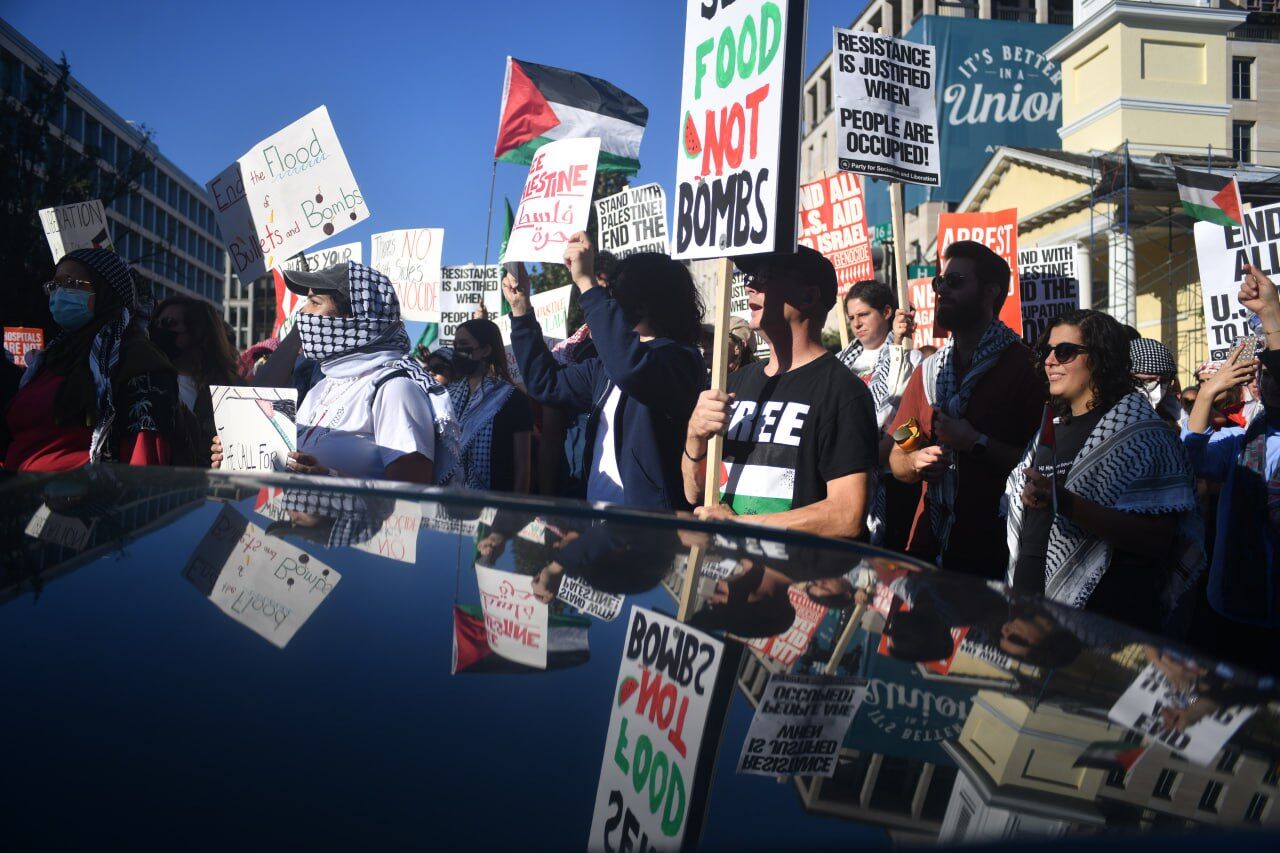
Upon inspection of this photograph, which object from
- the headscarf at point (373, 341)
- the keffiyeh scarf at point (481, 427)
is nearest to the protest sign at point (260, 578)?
the headscarf at point (373, 341)

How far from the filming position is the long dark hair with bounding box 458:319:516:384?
20.9 feet

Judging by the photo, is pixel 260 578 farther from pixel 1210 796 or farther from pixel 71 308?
pixel 71 308

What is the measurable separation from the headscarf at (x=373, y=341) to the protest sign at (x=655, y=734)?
2835 mm

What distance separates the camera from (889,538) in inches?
202

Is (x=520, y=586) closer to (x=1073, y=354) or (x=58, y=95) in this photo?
(x=1073, y=354)

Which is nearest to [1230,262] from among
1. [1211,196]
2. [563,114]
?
[1211,196]

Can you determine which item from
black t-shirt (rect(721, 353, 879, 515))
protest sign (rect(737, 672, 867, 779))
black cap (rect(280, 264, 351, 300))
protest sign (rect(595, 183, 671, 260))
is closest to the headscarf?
black cap (rect(280, 264, 351, 300))

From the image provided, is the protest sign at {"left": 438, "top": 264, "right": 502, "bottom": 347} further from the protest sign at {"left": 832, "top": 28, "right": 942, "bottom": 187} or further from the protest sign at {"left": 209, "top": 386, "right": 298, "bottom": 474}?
the protest sign at {"left": 209, "top": 386, "right": 298, "bottom": 474}

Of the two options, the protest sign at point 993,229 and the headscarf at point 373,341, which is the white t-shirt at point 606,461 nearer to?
the headscarf at point 373,341

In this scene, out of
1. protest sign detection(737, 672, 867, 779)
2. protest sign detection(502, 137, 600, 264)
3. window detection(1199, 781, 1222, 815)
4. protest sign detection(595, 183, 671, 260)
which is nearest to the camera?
window detection(1199, 781, 1222, 815)

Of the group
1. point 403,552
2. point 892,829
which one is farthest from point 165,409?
point 892,829

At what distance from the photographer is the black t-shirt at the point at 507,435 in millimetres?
5930

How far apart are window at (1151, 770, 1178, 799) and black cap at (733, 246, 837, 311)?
108 inches

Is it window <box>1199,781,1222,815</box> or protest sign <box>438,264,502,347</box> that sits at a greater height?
protest sign <box>438,264,502,347</box>
